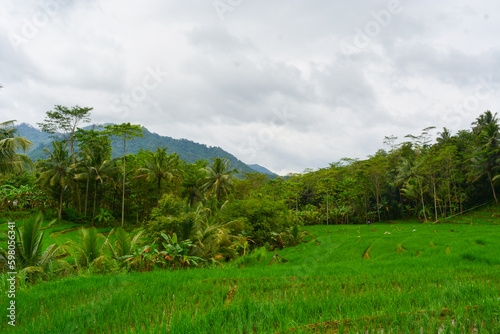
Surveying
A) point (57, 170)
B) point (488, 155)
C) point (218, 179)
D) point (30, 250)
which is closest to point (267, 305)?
point (30, 250)

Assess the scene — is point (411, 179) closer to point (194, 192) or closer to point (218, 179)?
point (218, 179)

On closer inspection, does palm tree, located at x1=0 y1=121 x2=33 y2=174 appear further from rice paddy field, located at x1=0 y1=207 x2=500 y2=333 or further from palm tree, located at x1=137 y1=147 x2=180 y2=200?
rice paddy field, located at x1=0 y1=207 x2=500 y2=333

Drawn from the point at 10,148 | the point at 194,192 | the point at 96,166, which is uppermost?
the point at 96,166

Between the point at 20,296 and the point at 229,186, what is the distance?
24702 millimetres

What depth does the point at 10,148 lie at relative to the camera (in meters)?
16.3

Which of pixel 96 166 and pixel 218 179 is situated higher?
pixel 96 166

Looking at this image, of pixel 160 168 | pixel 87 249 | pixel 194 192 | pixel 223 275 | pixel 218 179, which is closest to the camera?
pixel 223 275

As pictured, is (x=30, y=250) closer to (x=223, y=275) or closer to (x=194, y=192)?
(x=223, y=275)

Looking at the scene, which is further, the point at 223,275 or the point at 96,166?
the point at 96,166

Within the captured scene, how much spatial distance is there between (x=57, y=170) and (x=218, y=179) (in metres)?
16.4

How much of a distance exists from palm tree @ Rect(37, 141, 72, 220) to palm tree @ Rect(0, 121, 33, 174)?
8.34 m

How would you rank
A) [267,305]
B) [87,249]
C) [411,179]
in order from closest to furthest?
[267,305] < [87,249] < [411,179]

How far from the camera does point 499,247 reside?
28.9 feet

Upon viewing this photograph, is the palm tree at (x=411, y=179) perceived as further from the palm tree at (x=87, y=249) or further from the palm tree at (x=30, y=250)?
the palm tree at (x=30, y=250)
